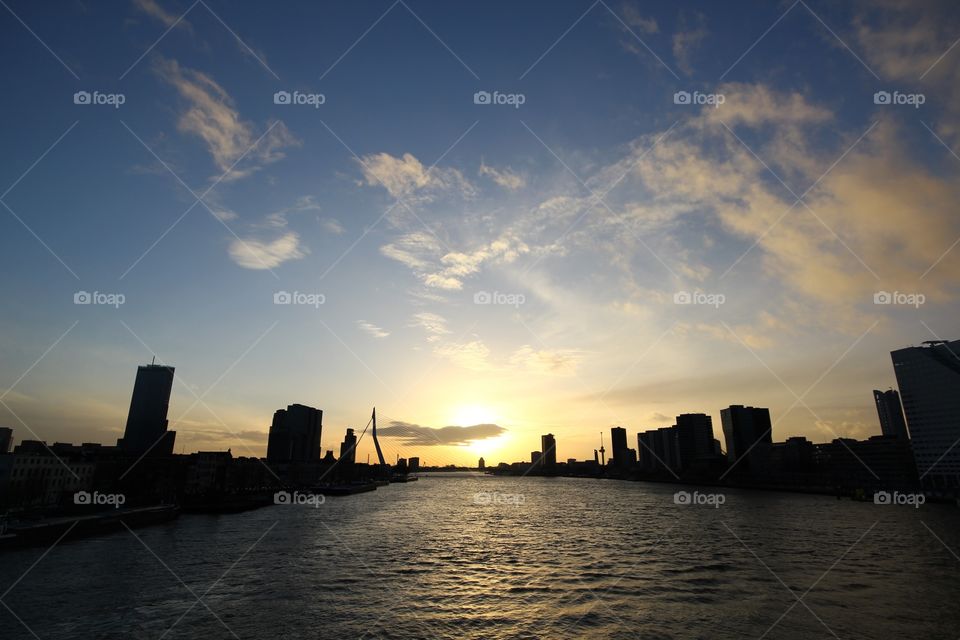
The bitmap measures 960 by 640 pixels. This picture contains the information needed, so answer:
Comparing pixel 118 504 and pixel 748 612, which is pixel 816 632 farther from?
pixel 118 504

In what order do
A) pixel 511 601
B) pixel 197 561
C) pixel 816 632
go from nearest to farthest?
pixel 816 632, pixel 511 601, pixel 197 561

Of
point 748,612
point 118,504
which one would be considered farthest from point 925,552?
point 118,504

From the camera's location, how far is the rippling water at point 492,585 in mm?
28750

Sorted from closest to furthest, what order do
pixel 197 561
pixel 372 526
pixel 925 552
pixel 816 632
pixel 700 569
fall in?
pixel 816 632 → pixel 700 569 → pixel 197 561 → pixel 925 552 → pixel 372 526

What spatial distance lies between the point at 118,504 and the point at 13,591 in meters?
72.6

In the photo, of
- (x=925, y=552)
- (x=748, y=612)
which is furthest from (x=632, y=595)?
(x=925, y=552)

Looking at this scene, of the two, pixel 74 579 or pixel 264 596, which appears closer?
pixel 264 596

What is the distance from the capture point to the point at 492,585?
39.5 metres

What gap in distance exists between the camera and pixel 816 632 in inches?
1077

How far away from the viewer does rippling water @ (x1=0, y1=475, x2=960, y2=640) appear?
2875cm

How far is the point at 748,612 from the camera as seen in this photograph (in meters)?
31.0

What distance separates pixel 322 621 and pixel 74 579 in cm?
2712

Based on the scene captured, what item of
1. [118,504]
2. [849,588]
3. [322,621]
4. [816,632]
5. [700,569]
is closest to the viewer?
[816,632]

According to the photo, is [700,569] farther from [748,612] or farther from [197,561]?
[197,561]
